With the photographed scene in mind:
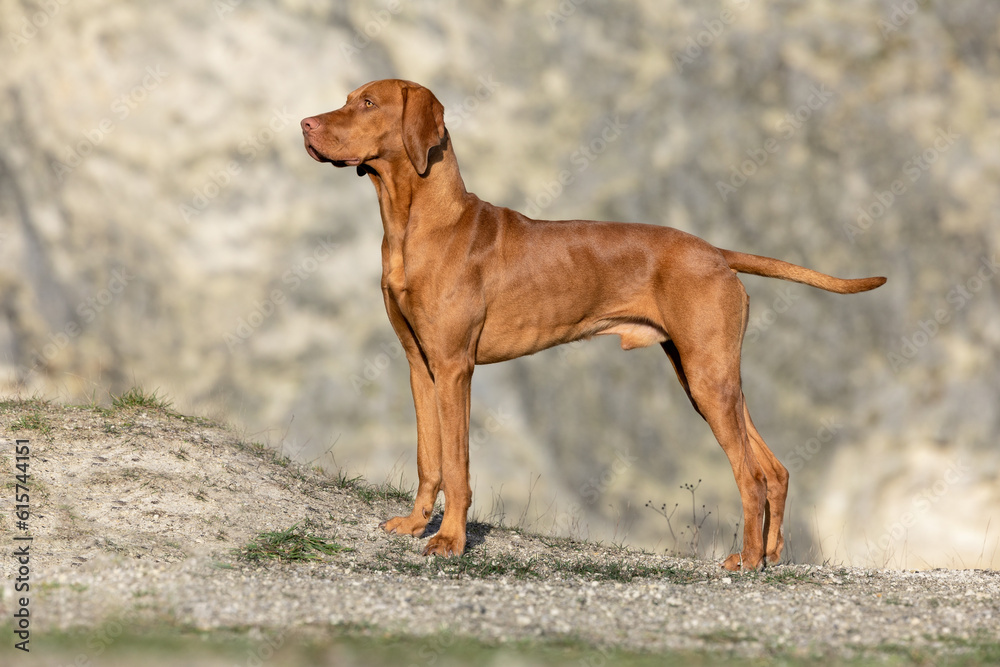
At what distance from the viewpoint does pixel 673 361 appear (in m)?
7.12

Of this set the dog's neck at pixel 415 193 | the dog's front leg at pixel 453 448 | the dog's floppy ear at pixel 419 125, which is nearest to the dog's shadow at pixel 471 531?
the dog's front leg at pixel 453 448

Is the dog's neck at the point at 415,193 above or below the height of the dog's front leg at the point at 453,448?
above

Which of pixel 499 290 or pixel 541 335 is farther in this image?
pixel 541 335

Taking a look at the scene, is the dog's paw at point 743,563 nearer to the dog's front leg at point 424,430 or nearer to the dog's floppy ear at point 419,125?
the dog's front leg at point 424,430

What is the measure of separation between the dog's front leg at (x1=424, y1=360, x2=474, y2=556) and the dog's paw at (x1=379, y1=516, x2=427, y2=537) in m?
0.57

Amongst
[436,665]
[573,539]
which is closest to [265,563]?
[436,665]

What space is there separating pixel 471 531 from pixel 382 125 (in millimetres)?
3260

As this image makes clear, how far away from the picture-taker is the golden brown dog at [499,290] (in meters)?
6.19

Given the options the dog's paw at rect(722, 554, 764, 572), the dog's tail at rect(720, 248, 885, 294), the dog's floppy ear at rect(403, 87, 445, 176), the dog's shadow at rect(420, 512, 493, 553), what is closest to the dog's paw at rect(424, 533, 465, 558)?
the dog's shadow at rect(420, 512, 493, 553)

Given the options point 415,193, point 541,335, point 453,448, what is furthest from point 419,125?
point 453,448

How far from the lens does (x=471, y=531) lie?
297 inches

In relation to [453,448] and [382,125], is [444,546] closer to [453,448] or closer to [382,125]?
[453,448]

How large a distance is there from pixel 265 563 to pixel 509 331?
2199mm

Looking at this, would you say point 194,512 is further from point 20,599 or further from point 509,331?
point 509,331
